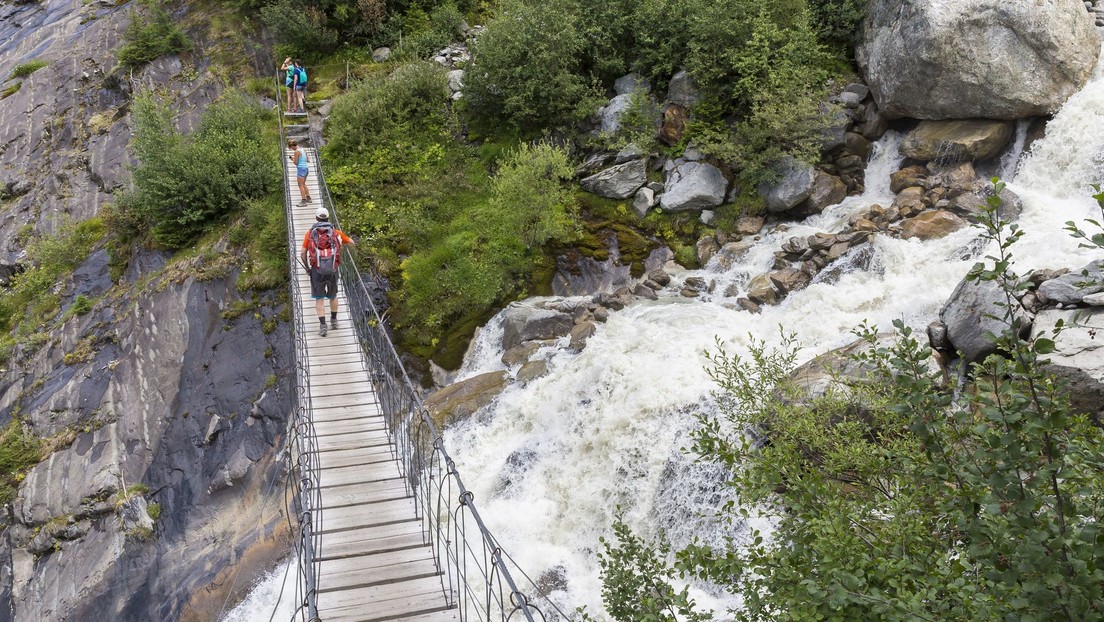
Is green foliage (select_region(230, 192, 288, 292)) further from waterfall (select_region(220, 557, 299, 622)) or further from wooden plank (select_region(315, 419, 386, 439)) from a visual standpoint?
wooden plank (select_region(315, 419, 386, 439))

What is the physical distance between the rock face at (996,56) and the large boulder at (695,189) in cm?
405

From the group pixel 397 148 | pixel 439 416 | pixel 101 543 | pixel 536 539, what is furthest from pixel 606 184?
pixel 101 543

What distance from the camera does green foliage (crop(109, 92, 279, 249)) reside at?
1477 centimetres

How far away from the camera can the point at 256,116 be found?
58.1 feet

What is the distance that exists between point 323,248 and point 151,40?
55.2 feet

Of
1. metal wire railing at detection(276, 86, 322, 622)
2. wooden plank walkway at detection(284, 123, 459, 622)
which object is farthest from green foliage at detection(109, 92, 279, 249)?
wooden plank walkway at detection(284, 123, 459, 622)

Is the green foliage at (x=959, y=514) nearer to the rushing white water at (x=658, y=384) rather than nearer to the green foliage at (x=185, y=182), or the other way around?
the rushing white water at (x=658, y=384)

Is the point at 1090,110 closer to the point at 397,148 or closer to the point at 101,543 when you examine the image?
the point at 397,148

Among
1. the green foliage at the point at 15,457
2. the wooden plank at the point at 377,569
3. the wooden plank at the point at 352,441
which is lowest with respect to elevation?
the green foliage at the point at 15,457

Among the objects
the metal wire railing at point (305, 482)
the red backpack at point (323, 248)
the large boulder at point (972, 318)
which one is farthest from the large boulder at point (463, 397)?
the large boulder at point (972, 318)

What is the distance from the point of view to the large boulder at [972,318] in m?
7.73

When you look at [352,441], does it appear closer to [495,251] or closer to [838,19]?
[495,251]

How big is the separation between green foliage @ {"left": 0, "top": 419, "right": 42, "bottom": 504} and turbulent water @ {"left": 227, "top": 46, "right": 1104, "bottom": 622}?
5887 millimetres

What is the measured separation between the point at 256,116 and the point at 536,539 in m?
14.6
